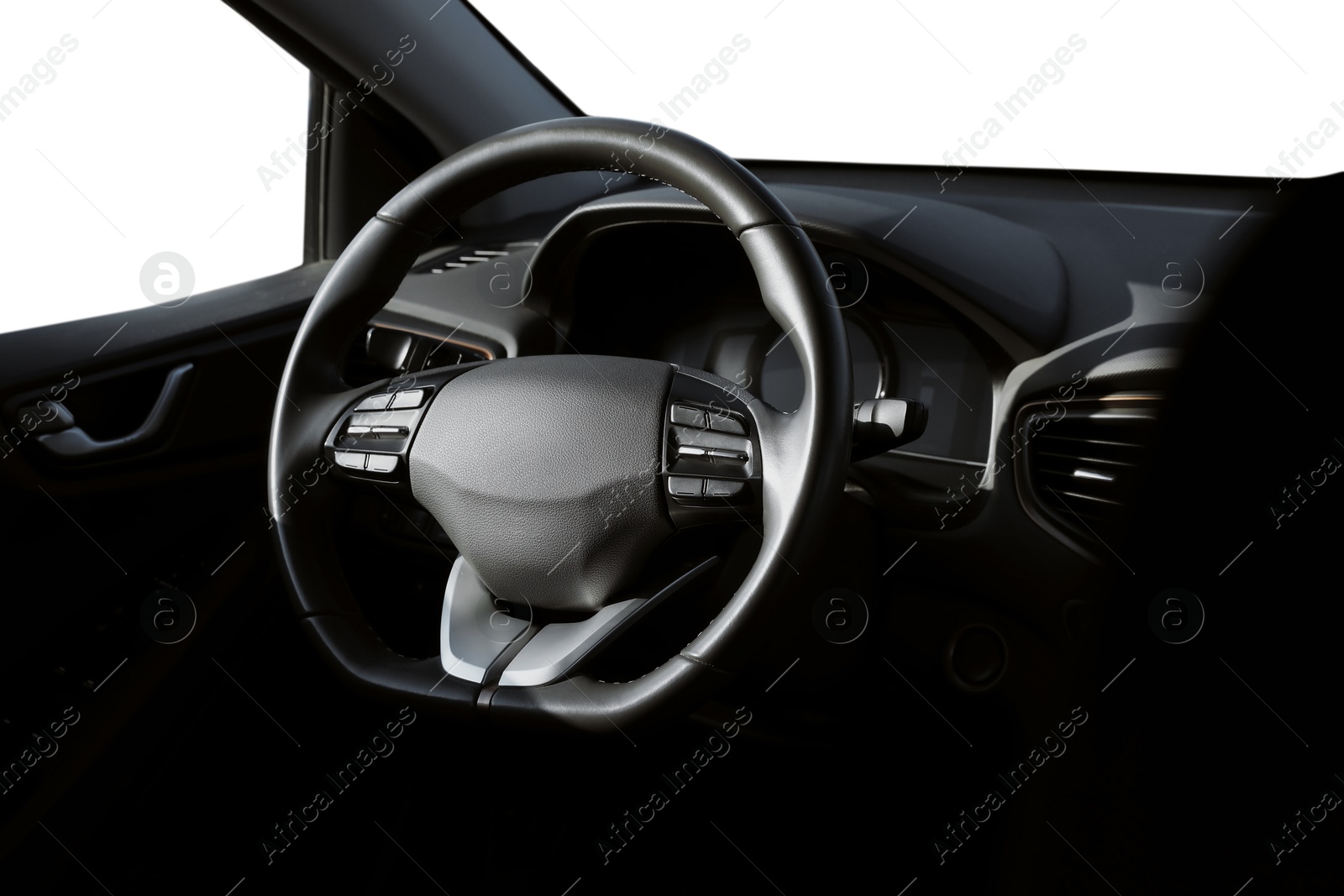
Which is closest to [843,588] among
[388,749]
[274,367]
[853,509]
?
[853,509]

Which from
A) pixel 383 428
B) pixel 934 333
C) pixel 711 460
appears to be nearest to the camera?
pixel 711 460

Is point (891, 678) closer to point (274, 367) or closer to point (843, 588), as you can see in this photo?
point (843, 588)

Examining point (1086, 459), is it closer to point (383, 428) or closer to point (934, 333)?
point (934, 333)

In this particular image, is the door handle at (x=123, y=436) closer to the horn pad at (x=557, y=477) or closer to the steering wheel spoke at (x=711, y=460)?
the horn pad at (x=557, y=477)

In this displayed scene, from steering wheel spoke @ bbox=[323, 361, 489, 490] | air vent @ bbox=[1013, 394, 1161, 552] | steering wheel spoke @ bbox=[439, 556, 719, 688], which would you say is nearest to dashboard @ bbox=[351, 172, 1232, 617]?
air vent @ bbox=[1013, 394, 1161, 552]

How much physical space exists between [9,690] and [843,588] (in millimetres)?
1012

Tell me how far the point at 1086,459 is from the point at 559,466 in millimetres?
569

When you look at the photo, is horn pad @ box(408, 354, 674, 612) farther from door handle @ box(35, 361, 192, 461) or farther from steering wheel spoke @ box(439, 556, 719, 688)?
door handle @ box(35, 361, 192, 461)

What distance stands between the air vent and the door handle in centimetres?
109

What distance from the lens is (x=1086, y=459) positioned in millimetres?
1074

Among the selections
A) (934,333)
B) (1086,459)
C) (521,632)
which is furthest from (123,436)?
(1086,459)

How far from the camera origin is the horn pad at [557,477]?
93 centimetres

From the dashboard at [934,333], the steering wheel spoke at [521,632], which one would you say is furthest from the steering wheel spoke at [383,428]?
the dashboard at [934,333]

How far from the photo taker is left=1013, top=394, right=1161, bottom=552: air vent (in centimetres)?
104
